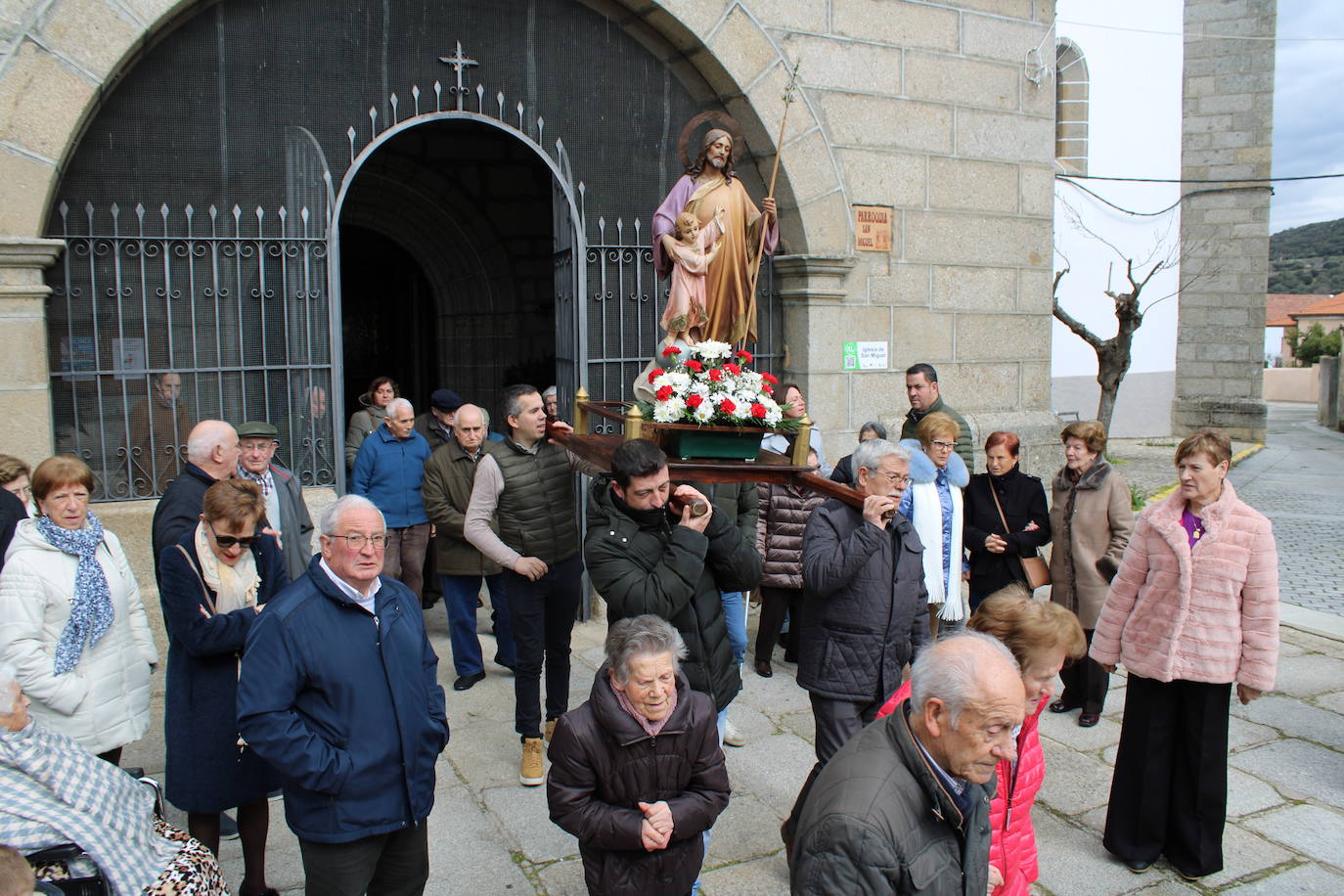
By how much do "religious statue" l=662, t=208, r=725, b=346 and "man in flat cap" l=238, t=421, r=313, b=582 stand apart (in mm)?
2027

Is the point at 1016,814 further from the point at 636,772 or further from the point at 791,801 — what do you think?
the point at 791,801

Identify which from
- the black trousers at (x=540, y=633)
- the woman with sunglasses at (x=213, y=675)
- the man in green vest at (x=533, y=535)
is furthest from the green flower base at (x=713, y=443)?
the woman with sunglasses at (x=213, y=675)

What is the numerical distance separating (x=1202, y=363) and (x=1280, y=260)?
8197 centimetres

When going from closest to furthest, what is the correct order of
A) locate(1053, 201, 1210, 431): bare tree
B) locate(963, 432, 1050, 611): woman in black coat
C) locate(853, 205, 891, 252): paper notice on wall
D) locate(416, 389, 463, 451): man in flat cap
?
1. locate(963, 432, 1050, 611): woman in black coat
2. locate(416, 389, 463, 451): man in flat cap
3. locate(853, 205, 891, 252): paper notice on wall
4. locate(1053, 201, 1210, 431): bare tree

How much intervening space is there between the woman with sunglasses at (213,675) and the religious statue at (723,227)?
260cm

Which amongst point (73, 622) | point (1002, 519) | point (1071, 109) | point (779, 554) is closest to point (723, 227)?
point (779, 554)

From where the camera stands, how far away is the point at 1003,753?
2264 mm

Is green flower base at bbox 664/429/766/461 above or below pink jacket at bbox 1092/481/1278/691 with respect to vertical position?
above

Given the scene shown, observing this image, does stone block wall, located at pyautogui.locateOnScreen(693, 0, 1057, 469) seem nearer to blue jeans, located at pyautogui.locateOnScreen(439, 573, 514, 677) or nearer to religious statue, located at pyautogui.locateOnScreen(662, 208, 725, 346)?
religious statue, located at pyautogui.locateOnScreen(662, 208, 725, 346)

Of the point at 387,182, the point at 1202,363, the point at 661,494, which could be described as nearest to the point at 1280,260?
the point at 1202,363

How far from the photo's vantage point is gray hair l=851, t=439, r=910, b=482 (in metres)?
4.03

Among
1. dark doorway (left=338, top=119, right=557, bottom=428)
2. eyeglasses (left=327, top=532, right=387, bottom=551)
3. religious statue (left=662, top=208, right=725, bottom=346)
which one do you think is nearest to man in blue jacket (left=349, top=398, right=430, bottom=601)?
religious statue (left=662, top=208, right=725, bottom=346)

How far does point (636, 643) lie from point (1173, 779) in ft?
8.36

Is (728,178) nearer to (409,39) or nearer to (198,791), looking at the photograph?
(409,39)
